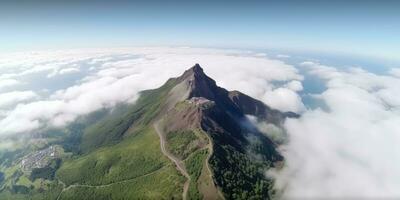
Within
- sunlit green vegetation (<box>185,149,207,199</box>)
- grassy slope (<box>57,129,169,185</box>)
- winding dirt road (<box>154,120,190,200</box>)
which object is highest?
sunlit green vegetation (<box>185,149,207,199</box>)

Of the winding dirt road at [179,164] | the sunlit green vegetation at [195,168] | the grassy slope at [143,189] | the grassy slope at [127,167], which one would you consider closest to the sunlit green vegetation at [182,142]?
the winding dirt road at [179,164]

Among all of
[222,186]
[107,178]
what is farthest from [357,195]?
[107,178]

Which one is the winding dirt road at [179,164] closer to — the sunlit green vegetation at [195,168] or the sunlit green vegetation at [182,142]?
the sunlit green vegetation at [195,168]

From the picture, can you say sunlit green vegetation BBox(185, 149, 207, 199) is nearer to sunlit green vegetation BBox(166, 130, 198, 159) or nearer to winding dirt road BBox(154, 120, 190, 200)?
winding dirt road BBox(154, 120, 190, 200)

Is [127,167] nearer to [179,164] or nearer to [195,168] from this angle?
[179,164]

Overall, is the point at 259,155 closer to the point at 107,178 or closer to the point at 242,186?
the point at 242,186

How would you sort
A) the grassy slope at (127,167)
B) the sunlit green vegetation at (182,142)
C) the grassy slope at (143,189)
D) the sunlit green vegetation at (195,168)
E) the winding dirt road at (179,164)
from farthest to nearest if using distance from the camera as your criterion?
the grassy slope at (127,167) < the sunlit green vegetation at (182,142) < the grassy slope at (143,189) < the winding dirt road at (179,164) < the sunlit green vegetation at (195,168)

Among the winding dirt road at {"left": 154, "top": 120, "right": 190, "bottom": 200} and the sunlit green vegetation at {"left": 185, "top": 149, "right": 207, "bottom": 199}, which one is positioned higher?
the sunlit green vegetation at {"left": 185, "top": 149, "right": 207, "bottom": 199}

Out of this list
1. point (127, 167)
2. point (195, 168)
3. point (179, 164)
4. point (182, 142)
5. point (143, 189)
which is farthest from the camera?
point (127, 167)

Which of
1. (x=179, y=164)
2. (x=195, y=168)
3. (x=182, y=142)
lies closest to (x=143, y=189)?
(x=179, y=164)

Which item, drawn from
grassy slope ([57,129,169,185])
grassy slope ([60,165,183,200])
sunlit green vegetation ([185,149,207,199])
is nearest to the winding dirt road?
sunlit green vegetation ([185,149,207,199])

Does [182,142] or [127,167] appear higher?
[182,142]
